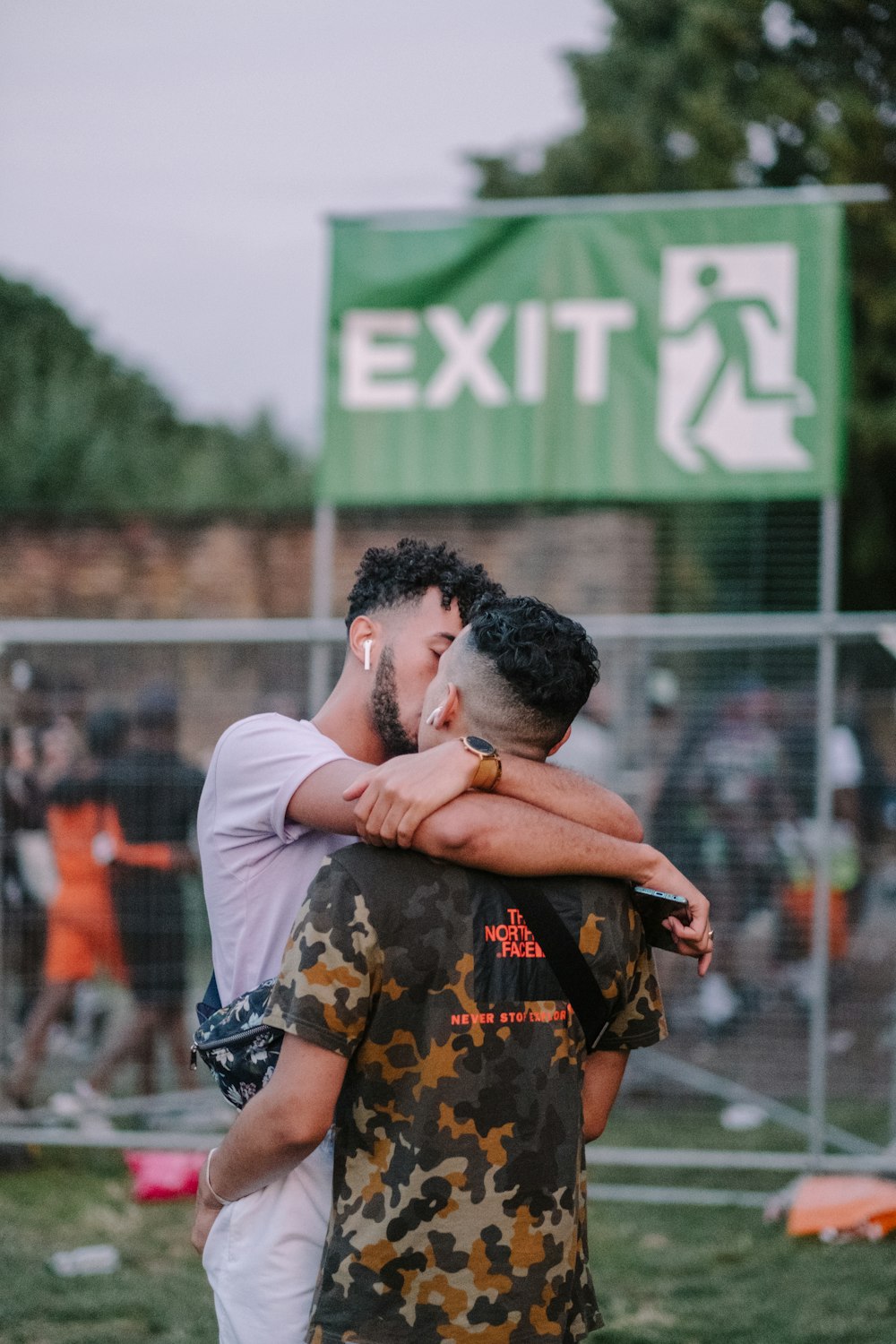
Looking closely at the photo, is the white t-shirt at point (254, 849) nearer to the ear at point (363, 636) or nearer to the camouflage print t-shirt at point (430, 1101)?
the ear at point (363, 636)

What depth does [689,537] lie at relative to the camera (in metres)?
13.1

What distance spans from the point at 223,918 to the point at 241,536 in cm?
1060

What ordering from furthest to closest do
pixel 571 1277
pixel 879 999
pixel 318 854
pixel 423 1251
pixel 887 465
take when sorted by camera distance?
pixel 887 465 → pixel 879 999 → pixel 318 854 → pixel 571 1277 → pixel 423 1251

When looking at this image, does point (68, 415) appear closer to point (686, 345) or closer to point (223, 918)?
point (686, 345)

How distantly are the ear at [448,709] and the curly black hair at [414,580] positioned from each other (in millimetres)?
453

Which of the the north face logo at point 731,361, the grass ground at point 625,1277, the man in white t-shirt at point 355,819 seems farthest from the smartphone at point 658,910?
the the north face logo at point 731,361

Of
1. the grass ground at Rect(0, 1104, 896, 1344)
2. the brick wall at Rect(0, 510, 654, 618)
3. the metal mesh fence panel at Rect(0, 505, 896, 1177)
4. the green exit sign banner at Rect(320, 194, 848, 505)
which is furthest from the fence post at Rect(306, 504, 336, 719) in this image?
the brick wall at Rect(0, 510, 654, 618)

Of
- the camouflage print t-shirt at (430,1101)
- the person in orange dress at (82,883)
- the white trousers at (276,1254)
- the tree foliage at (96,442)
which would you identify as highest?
the tree foliage at (96,442)

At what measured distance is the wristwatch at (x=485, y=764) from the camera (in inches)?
85.4

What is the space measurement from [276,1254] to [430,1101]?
1.39ft

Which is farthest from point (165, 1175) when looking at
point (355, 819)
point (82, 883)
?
point (355, 819)

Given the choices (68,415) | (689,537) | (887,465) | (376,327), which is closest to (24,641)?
(376,327)

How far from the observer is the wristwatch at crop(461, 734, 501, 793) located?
Result: 2.17m

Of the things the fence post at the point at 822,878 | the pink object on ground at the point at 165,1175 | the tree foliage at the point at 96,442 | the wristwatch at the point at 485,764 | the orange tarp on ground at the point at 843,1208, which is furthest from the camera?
the tree foliage at the point at 96,442
